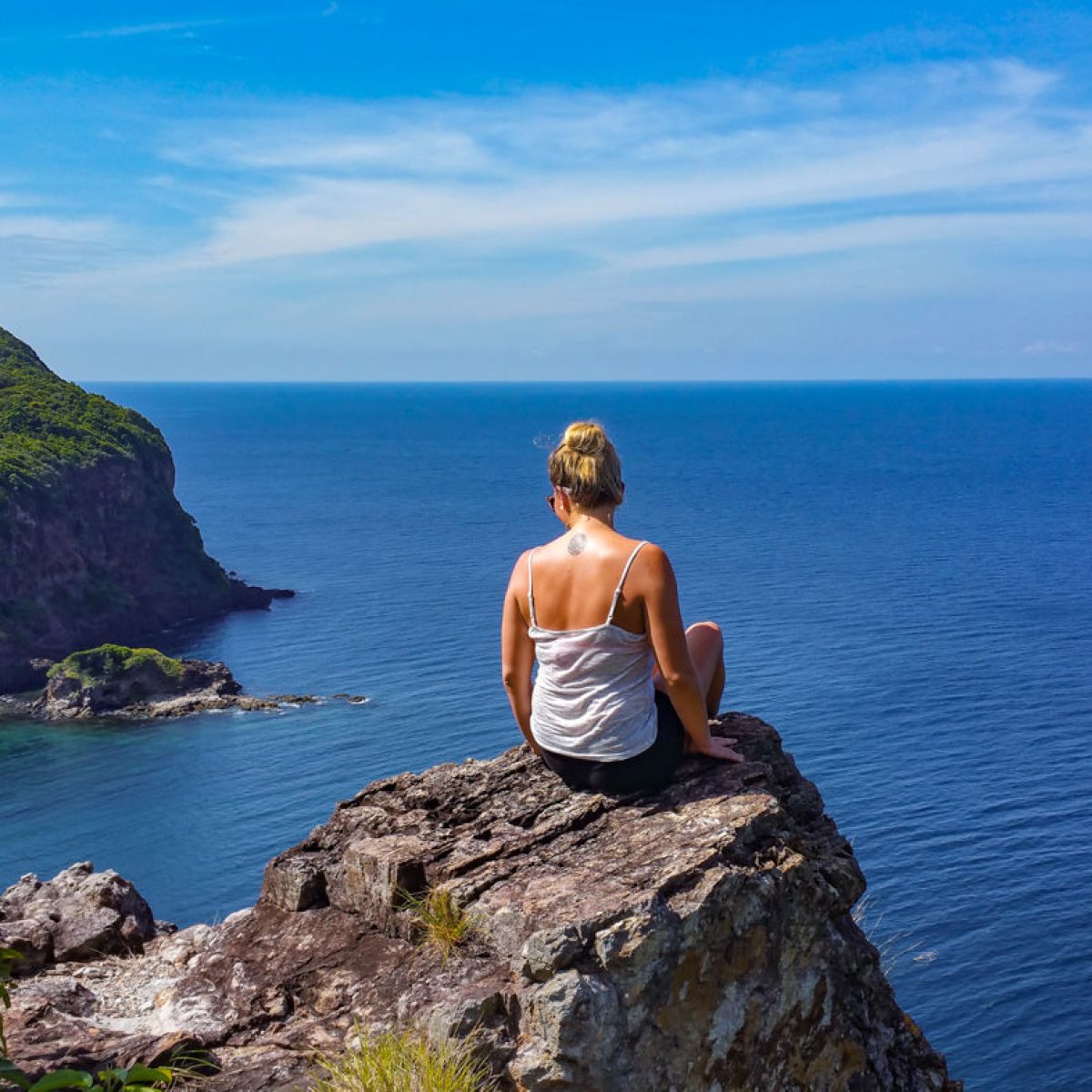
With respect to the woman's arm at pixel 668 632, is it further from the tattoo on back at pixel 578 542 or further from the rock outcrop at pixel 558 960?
the rock outcrop at pixel 558 960

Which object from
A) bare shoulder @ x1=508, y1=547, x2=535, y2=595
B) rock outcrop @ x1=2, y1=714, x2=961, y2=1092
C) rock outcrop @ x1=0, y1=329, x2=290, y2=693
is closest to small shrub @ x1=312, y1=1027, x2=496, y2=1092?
rock outcrop @ x1=2, y1=714, x2=961, y2=1092

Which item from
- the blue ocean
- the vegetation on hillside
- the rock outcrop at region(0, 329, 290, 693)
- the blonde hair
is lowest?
the blue ocean

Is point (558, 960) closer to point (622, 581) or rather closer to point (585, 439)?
point (622, 581)

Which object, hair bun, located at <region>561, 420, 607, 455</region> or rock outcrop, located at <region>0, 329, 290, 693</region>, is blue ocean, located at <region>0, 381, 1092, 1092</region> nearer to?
hair bun, located at <region>561, 420, 607, 455</region>

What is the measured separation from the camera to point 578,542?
7016 millimetres

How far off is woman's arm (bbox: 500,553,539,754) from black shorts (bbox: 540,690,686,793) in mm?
403

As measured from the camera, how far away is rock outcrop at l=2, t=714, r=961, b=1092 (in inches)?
239

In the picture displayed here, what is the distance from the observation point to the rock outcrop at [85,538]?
231 feet

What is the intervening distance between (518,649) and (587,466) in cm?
129

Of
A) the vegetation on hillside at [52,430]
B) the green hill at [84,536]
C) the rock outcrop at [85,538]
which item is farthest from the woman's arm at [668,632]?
the vegetation on hillside at [52,430]

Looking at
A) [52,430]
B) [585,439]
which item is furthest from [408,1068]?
[52,430]

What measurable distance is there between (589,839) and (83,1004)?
3205 mm

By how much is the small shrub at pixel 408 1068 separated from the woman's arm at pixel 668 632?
7.40 feet

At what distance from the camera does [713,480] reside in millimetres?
147375
